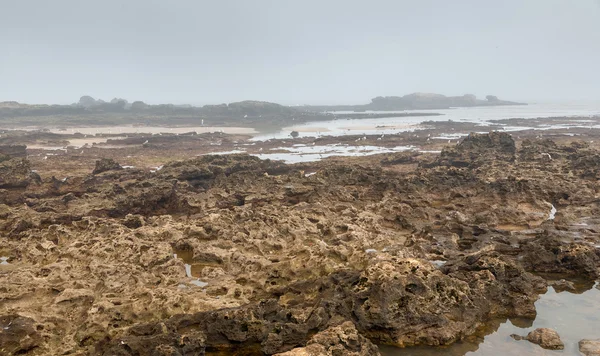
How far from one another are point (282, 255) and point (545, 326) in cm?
613

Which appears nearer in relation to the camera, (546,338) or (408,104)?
(546,338)

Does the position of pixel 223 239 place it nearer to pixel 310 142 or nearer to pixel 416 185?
pixel 416 185

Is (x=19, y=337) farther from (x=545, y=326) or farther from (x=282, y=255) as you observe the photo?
(x=545, y=326)

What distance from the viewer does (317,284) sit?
902 cm

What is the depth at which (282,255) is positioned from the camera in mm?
11070

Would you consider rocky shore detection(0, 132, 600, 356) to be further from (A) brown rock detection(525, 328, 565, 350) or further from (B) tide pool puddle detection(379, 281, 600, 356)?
(A) brown rock detection(525, 328, 565, 350)

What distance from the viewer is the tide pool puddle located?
7.27 meters

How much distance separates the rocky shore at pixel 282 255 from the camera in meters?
7.42

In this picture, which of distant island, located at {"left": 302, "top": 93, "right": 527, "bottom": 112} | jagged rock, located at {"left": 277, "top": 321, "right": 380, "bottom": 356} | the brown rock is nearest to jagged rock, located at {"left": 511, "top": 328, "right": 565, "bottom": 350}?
the brown rock

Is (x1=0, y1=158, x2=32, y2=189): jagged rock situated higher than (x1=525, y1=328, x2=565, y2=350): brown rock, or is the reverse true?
(x1=0, y1=158, x2=32, y2=189): jagged rock

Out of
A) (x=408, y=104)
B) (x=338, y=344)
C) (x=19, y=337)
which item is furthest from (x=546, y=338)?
(x=408, y=104)

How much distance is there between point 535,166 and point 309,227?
13845 mm

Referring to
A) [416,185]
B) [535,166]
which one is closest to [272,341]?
[416,185]

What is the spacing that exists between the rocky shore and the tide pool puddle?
18 centimetres
